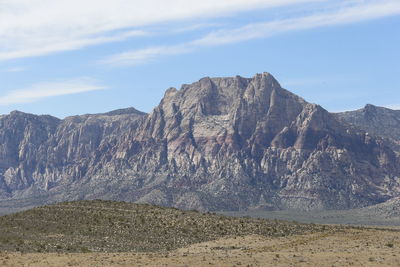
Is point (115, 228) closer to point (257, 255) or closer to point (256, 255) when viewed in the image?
point (256, 255)

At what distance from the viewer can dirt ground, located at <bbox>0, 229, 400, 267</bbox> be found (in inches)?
3351

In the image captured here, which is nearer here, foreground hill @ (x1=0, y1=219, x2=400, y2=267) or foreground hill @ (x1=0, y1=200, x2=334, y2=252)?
foreground hill @ (x1=0, y1=219, x2=400, y2=267)

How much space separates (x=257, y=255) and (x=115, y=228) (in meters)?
36.4

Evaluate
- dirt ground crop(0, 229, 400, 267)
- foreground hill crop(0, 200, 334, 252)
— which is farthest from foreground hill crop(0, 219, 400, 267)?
foreground hill crop(0, 200, 334, 252)

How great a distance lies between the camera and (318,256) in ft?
294

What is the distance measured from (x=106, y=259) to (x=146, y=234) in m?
29.7

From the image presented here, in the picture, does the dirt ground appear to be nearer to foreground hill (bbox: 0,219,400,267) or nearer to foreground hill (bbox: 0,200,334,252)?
foreground hill (bbox: 0,219,400,267)

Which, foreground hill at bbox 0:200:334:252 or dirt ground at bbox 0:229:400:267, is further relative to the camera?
foreground hill at bbox 0:200:334:252

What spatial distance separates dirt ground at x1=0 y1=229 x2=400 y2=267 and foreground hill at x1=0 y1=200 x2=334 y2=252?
25.7 feet

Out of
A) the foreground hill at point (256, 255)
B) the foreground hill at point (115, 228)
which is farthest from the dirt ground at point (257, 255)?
the foreground hill at point (115, 228)

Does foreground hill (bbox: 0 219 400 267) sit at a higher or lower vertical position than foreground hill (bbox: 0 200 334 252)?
lower

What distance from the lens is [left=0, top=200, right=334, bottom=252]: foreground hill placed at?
10591cm

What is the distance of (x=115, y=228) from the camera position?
121375 mm

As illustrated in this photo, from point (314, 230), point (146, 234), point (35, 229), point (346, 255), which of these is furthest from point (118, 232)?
point (346, 255)
